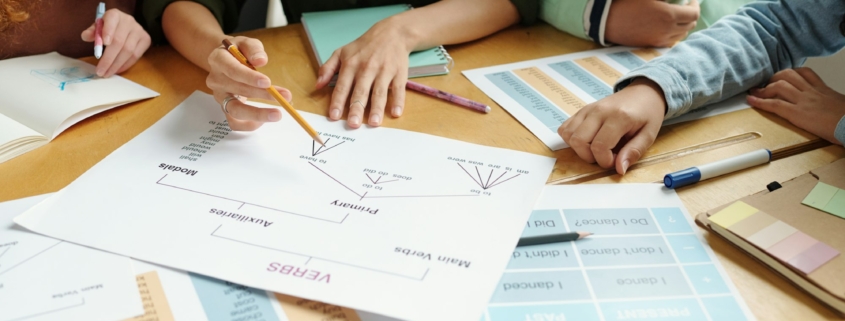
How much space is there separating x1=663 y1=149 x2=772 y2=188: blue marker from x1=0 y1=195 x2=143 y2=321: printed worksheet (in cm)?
54

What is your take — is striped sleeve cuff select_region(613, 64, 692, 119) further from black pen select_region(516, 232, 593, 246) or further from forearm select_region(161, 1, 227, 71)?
forearm select_region(161, 1, 227, 71)

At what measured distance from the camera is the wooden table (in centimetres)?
53

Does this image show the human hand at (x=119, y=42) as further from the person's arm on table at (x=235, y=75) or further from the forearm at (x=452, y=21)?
the forearm at (x=452, y=21)

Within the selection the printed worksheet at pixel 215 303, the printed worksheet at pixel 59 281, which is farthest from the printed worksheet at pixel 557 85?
the printed worksheet at pixel 59 281

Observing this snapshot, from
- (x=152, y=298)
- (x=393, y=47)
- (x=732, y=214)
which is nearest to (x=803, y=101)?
(x=732, y=214)

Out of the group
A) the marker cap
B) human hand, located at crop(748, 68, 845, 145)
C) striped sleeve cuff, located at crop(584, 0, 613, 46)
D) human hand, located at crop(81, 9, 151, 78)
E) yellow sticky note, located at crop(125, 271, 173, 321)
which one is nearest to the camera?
yellow sticky note, located at crop(125, 271, 173, 321)

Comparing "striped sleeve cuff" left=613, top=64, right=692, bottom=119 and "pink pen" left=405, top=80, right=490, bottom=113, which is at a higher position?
"pink pen" left=405, top=80, right=490, bottom=113

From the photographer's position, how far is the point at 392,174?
0.63 metres

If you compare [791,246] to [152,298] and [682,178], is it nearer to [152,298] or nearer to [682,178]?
[682,178]

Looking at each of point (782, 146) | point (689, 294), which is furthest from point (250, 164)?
point (782, 146)

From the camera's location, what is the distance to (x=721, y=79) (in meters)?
0.77

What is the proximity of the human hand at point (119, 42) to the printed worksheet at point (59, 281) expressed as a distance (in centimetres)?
36

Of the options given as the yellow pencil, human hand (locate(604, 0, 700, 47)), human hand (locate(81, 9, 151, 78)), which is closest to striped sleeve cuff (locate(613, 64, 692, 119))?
human hand (locate(604, 0, 700, 47))

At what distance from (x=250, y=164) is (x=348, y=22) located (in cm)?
41
